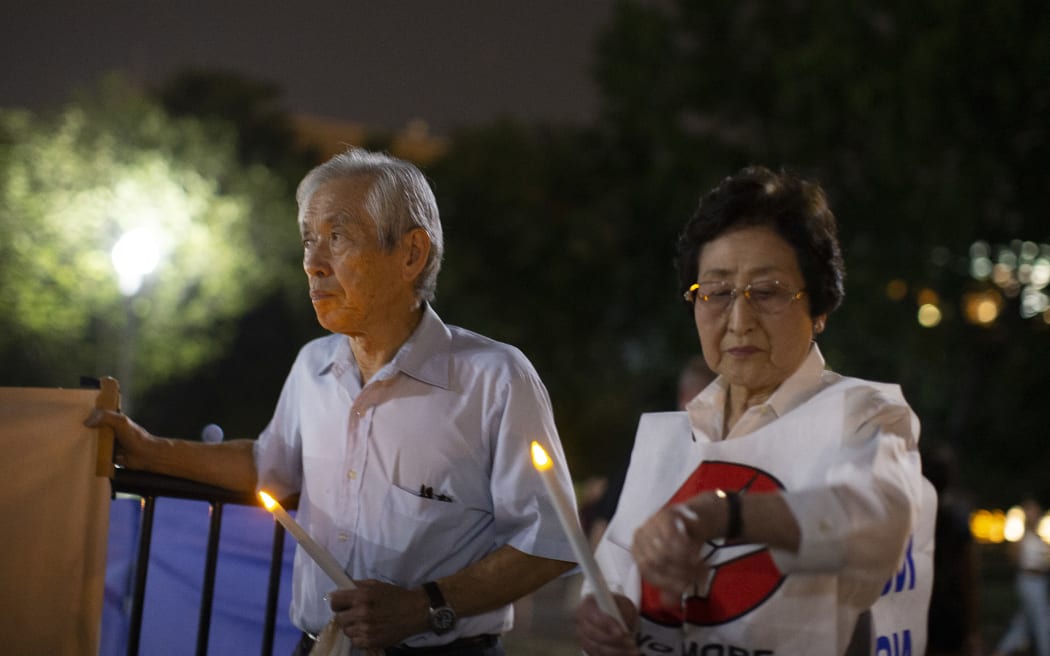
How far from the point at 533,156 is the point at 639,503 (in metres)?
34.7

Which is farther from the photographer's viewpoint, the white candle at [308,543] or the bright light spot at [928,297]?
the bright light spot at [928,297]

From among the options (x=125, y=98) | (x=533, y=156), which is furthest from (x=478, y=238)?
(x=125, y=98)

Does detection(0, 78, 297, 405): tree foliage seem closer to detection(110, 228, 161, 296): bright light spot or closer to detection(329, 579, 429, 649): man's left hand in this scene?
detection(110, 228, 161, 296): bright light spot

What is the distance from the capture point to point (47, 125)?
29.2 metres

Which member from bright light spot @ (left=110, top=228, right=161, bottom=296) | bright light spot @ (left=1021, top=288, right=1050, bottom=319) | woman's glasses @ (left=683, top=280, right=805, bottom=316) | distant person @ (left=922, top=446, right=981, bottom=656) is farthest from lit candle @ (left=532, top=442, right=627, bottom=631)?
bright light spot @ (left=1021, top=288, right=1050, bottom=319)

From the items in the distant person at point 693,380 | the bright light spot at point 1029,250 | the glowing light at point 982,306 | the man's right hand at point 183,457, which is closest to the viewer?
the man's right hand at point 183,457

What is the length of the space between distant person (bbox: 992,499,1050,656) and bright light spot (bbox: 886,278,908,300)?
10036 mm

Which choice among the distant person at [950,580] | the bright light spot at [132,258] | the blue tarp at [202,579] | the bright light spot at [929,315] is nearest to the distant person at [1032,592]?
the distant person at [950,580]

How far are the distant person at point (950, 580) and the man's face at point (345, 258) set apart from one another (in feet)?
9.08

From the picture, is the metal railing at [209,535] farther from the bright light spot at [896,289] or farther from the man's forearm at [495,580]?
the bright light spot at [896,289]

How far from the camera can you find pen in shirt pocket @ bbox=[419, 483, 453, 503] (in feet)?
9.68

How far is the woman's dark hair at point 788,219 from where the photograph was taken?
8.23 ft

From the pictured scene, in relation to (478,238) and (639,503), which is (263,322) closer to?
(478,238)

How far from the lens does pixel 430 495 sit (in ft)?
9.68
